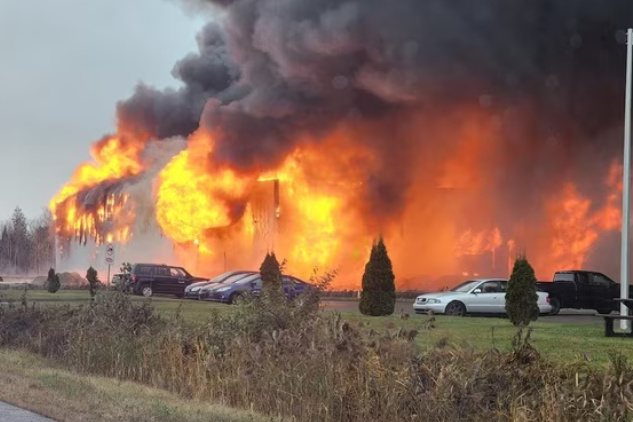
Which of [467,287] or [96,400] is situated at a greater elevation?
[467,287]

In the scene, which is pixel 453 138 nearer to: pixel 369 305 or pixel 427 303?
pixel 427 303

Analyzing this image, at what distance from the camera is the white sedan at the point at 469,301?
67.6 feet

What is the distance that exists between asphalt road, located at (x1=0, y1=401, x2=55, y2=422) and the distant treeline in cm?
8249

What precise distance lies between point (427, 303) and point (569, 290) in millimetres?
6858

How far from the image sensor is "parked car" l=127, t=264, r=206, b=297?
1181 inches

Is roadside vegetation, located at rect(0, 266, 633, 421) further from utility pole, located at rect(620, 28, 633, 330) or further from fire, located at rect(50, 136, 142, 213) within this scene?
fire, located at rect(50, 136, 142, 213)

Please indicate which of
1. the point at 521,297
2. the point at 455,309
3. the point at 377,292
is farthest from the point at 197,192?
the point at 521,297

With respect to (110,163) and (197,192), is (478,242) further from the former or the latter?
(110,163)

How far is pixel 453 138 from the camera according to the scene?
134 feet

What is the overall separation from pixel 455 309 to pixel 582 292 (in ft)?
21.5

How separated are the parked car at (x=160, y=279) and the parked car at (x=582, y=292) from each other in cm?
1460

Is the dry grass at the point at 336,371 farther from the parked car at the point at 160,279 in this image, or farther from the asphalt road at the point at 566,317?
the parked car at the point at 160,279

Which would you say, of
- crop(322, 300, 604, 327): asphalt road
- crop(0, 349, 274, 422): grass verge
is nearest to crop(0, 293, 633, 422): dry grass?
crop(0, 349, 274, 422): grass verge

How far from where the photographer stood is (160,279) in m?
30.6
